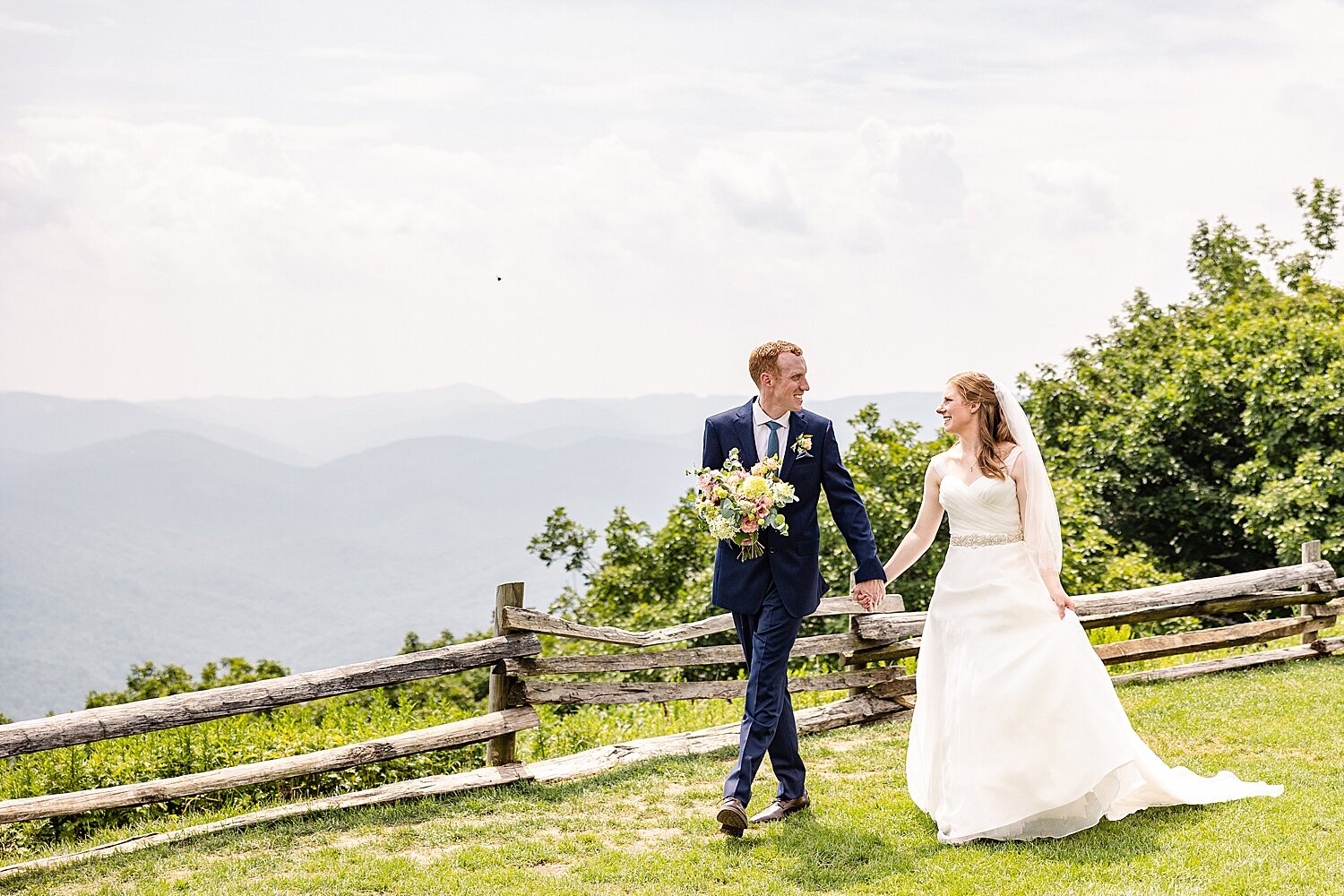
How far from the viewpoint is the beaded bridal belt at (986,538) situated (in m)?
5.97

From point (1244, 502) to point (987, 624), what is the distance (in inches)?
448

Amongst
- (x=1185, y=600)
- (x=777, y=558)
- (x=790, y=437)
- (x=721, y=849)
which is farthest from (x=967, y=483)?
(x=1185, y=600)

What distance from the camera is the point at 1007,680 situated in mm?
5711

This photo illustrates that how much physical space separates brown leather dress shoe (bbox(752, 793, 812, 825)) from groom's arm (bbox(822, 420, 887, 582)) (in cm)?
128

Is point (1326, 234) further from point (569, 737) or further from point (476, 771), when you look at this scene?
point (476, 771)

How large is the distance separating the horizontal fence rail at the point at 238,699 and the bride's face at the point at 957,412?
298 cm

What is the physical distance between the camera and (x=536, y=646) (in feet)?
24.2

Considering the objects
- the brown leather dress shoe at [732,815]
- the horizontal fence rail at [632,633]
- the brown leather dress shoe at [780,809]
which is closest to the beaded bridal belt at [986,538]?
the horizontal fence rail at [632,633]

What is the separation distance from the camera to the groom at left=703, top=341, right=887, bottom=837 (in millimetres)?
5762

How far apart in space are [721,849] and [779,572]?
1383 mm

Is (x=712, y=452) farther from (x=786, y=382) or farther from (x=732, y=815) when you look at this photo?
(x=732, y=815)

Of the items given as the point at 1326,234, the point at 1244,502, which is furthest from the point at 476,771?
the point at 1326,234

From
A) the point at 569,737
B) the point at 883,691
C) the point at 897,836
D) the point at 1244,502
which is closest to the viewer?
the point at 897,836

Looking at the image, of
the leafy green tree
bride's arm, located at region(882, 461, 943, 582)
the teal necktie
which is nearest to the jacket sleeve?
the teal necktie
